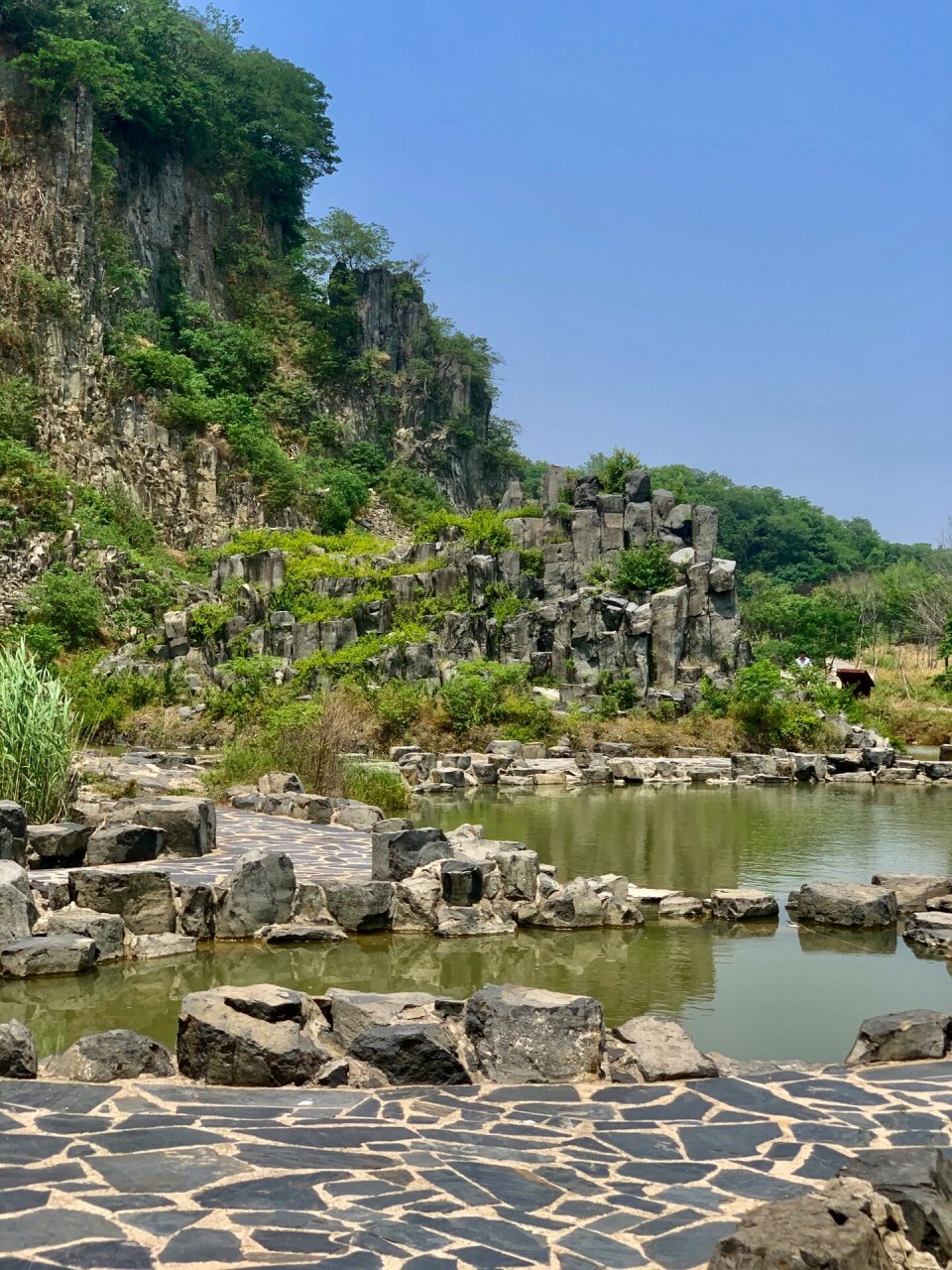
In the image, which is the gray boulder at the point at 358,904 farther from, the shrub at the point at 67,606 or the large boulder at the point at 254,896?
the shrub at the point at 67,606

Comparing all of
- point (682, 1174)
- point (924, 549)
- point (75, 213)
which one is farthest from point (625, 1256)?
point (924, 549)

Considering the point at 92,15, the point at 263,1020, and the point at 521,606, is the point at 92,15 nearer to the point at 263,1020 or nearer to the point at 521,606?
the point at 521,606

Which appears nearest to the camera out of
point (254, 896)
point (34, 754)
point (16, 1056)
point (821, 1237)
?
point (821, 1237)

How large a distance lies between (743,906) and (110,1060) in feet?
20.6

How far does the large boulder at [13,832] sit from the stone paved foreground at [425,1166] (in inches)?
180

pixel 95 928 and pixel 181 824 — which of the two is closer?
pixel 95 928

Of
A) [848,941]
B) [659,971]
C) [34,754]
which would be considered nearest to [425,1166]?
Result: [659,971]

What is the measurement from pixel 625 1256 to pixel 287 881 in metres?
6.12

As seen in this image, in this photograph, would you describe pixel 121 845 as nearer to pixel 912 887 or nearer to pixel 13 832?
pixel 13 832

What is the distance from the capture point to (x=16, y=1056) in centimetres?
544

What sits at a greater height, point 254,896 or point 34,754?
point 34,754

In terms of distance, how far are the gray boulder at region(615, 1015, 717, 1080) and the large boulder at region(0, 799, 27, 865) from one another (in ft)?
17.5

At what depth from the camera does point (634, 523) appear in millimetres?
32594

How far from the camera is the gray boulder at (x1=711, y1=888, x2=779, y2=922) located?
1050 centimetres
